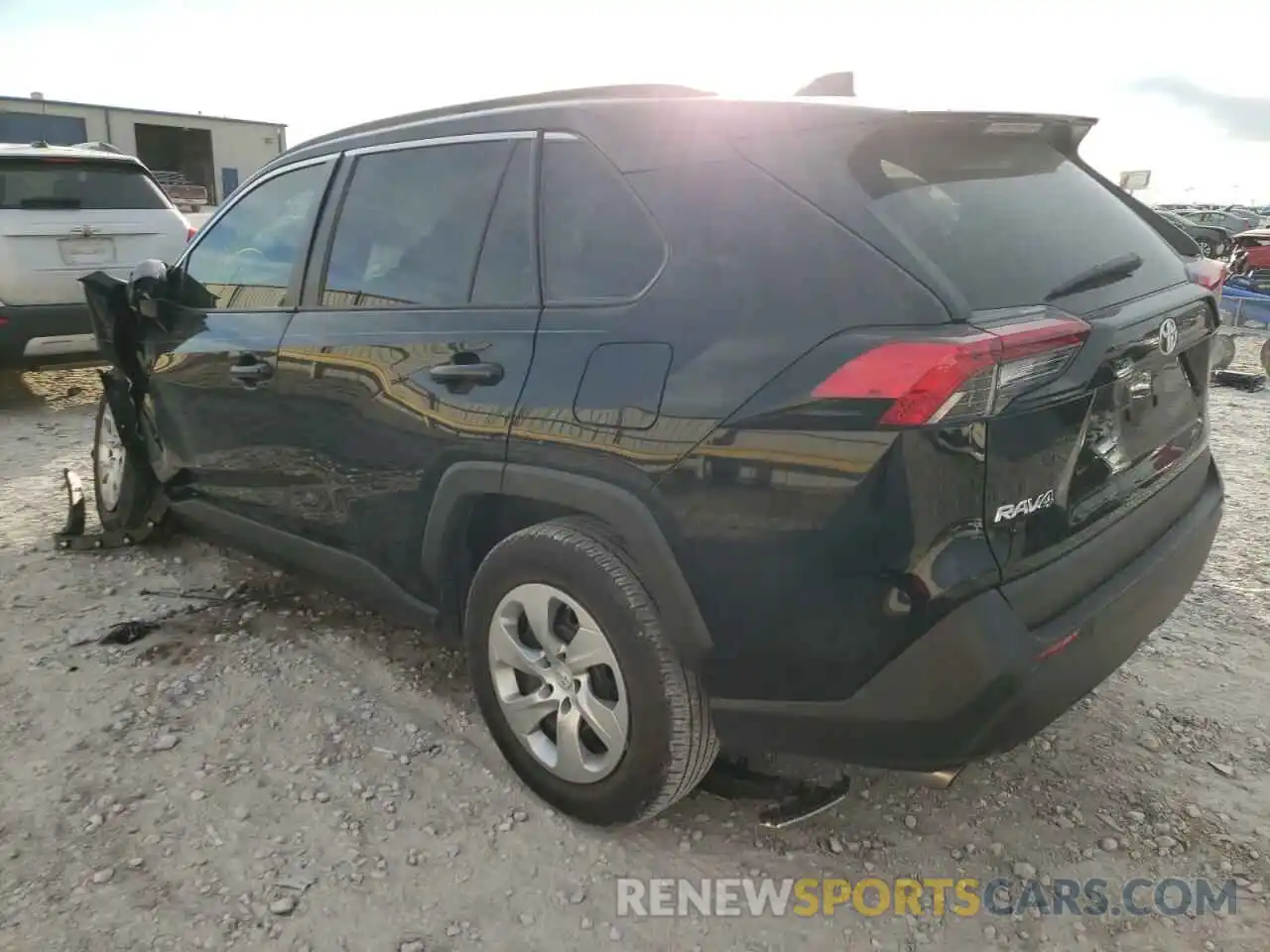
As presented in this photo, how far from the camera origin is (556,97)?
2465 millimetres

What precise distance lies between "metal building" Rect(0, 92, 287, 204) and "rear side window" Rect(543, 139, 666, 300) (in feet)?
70.3

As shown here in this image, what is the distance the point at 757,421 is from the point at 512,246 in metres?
0.95

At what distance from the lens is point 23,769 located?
2.68m

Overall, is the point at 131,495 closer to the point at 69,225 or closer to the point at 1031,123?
the point at 69,225

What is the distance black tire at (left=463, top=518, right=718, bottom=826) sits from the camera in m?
2.09

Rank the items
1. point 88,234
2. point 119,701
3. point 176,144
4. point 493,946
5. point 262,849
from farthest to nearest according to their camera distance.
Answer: point 176,144
point 88,234
point 119,701
point 262,849
point 493,946

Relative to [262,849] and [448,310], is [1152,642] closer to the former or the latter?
[448,310]

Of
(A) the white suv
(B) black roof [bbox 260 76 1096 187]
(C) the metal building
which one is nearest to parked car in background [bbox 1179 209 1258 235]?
(C) the metal building

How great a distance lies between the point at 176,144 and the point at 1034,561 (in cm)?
2783

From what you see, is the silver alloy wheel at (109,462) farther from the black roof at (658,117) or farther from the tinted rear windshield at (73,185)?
the tinted rear windshield at (73,185)

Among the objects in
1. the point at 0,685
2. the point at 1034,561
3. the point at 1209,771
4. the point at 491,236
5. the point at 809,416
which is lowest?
the point at 0,685

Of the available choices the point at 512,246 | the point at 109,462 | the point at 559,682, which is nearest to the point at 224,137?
the point at 109,462

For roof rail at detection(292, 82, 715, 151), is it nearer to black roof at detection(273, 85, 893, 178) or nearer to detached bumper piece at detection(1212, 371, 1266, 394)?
black roof at detection(273, 85, 893, 178)

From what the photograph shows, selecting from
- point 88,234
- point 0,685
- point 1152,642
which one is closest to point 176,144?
point 88,234
